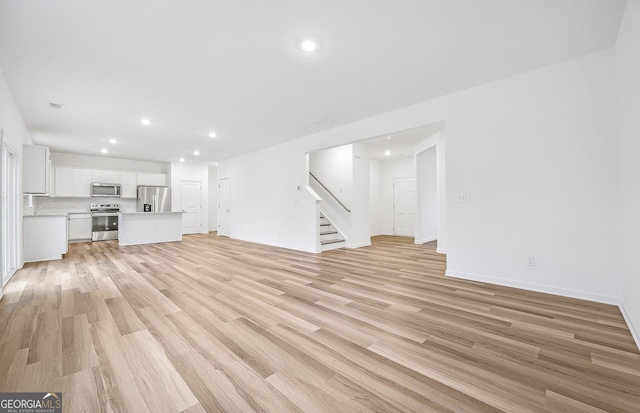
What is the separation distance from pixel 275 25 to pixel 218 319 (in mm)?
2849

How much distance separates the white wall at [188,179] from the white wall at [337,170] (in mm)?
5277

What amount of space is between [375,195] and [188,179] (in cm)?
726

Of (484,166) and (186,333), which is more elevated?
(484,166)

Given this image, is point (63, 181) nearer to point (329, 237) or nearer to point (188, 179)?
point (188, 179)

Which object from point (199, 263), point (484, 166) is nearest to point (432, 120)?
point (484, 166)

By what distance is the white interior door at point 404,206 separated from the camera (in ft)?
31.3

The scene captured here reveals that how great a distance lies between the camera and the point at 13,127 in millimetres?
4258

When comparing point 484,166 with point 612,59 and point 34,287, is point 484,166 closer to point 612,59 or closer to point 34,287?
point 612,59

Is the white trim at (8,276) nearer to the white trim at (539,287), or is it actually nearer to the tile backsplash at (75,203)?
the tile backsplash at (75,203)

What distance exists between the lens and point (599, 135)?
2.95 meters

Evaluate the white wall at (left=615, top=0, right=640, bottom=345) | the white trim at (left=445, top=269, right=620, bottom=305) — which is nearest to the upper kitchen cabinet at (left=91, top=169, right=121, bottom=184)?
the white trim at (left=445, top=269, right=620, bottom=305)

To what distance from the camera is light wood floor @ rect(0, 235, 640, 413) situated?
1505 mm

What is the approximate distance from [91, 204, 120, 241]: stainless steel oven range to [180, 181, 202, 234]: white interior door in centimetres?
216

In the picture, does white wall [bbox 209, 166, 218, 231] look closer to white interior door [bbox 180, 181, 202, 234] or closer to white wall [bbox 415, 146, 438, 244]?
white interior door [bbox 180, 181, 202, 234]
